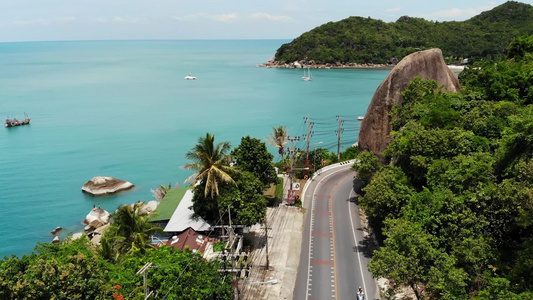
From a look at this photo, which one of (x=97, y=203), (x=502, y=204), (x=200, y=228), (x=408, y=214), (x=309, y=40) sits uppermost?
(x=309, y=40)

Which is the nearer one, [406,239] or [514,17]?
[406,239]


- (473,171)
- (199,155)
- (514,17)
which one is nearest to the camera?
(473,171)

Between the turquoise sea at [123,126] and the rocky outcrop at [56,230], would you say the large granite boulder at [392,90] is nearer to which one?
the turquoise sea at [123,126]

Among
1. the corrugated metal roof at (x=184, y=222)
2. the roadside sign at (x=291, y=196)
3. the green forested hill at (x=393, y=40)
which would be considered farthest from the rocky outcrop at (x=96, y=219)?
the green forested hill at (x=393, y=40)

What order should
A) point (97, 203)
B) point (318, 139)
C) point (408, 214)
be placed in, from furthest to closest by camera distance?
point (318, 139)
point (97, 203)
point (408, 214)

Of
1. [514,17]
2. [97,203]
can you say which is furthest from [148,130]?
[514,17]

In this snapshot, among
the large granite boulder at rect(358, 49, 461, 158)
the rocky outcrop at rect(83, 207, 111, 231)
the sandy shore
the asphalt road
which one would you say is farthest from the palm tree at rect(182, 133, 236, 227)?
the sandy shore

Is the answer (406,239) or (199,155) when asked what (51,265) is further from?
(406,239)

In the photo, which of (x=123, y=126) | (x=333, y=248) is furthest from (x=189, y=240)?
(x=123, y=126)
